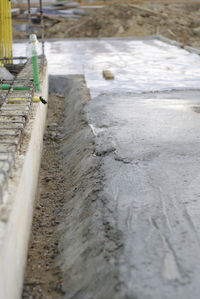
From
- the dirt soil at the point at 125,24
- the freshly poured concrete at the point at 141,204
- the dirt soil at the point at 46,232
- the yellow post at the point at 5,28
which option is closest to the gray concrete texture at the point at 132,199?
the freshly poured concrete at the point at 141,204

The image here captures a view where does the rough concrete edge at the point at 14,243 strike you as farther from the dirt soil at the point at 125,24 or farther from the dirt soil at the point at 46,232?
the dirt soil at the point at 125,24

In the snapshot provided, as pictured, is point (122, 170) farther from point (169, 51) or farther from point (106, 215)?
point (169, 51)

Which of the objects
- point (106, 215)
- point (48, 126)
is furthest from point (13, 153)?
point (48, 126)

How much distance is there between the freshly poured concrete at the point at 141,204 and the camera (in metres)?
2.57

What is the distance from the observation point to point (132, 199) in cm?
351

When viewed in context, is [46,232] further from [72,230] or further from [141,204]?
[141,204]

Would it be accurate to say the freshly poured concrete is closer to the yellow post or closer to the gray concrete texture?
the gray concrete texture

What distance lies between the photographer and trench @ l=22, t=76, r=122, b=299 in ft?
9.45

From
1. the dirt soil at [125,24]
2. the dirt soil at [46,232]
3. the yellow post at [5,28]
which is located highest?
the yellow post at [5,28]

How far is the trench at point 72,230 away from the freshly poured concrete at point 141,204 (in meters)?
0.01

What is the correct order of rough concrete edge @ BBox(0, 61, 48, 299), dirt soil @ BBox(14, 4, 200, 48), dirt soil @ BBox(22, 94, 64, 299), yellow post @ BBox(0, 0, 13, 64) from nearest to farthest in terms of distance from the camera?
rough concrete edge @ BBox(0, 61, 48, 299) → dirt soil @ BBox(22, 94, 64, 299) → yellow post @ BBox(0, 0, 13, 64) → dirt soil @ BBox(14, 4, 200, 48)

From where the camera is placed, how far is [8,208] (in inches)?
97.3

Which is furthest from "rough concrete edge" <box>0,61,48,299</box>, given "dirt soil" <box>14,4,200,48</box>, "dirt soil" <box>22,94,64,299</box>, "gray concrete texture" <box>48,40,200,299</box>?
"dirt soil" <box>14,4,200,48</box>

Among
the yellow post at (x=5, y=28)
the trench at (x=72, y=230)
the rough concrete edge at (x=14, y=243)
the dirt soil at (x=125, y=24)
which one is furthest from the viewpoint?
the dirt soil at (x=125, y=24)
